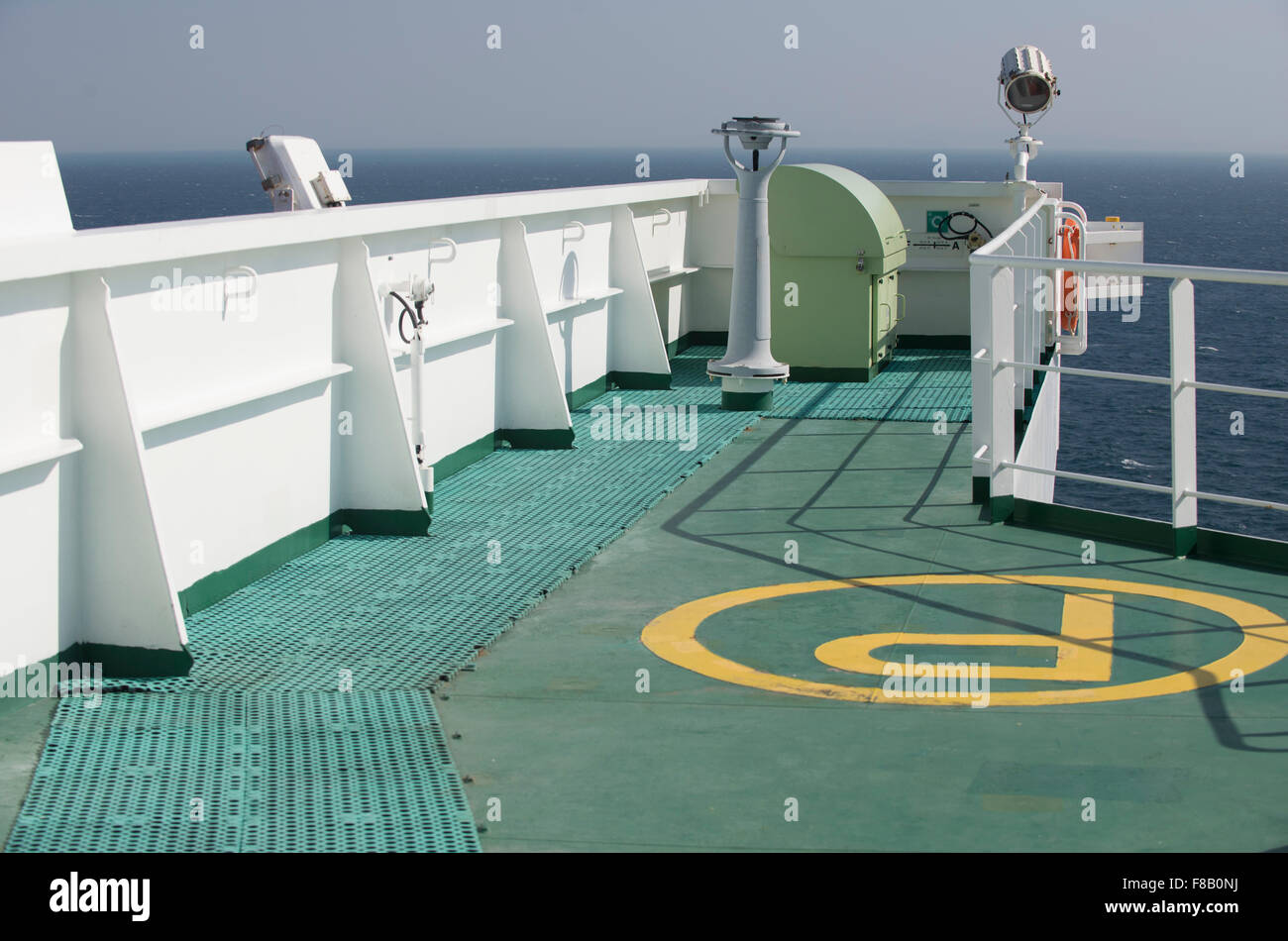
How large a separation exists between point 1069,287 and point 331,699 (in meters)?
9.85

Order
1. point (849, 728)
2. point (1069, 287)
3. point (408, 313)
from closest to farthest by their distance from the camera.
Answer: point (849, 728) < point (408, 313) < point (1069, 287)

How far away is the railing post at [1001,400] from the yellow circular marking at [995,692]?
1118mm

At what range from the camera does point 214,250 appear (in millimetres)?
6230

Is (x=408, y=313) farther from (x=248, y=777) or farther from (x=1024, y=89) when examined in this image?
(x=1024, y=89)

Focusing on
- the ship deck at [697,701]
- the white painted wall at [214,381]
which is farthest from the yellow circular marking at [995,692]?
the white painted wall at [214,381]

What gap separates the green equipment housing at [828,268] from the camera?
41.0ft

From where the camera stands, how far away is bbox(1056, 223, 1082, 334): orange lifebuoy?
12992mm

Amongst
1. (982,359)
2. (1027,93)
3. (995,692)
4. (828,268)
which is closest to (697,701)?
(995,692)

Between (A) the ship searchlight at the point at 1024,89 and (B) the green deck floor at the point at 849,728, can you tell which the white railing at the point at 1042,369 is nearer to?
(B) the green deck floor at the point at 849,728

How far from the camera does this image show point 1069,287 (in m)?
13.5

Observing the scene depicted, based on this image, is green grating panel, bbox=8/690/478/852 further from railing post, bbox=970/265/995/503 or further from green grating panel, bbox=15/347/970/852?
railing post, bbox=970/265/995/503
